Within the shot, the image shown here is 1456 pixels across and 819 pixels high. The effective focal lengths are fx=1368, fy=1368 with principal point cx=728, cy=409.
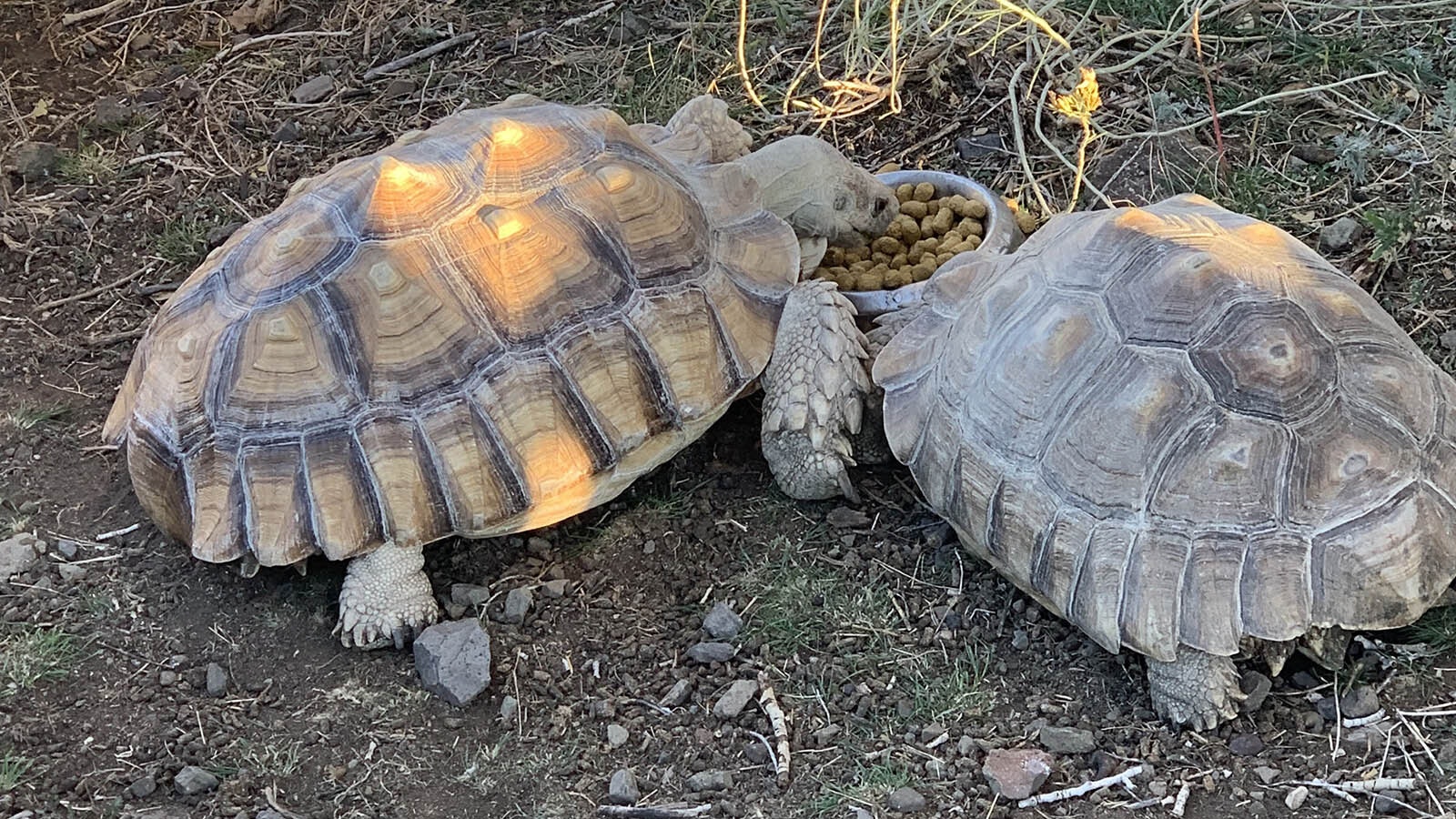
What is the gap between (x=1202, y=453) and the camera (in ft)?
9.66

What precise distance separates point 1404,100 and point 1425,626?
7.04ft

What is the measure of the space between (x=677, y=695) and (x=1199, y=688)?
1.16 m

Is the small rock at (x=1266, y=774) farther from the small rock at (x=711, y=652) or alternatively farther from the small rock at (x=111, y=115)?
the small rock at (x=111, y=115)

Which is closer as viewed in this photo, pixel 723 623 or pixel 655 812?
pixel 655 812

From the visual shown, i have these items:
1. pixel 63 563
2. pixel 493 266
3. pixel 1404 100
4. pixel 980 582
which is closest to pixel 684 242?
pixel 493 266

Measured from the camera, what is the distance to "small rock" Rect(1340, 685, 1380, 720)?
2.91 metres

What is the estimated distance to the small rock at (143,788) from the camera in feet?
9.82

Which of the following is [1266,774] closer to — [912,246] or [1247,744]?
[1247,744]

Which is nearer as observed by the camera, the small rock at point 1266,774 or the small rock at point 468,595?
the small rock at point 1266,774

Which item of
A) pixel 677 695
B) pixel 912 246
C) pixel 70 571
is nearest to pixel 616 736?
pixel 677 695

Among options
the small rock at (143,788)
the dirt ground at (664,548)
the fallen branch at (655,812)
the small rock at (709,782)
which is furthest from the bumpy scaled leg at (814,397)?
the small rock at (143,788)

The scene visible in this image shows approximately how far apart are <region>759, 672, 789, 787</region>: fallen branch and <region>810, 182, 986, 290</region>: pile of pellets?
4.78 feet

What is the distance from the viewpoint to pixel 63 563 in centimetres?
361

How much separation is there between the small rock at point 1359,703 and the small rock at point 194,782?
2.46 m
